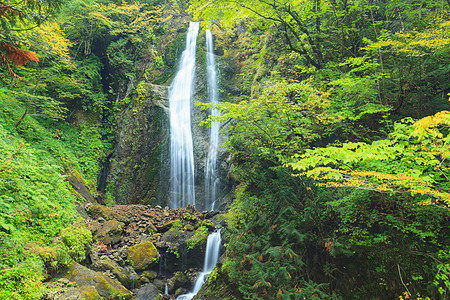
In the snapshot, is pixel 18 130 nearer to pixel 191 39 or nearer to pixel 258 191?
pixel 258 191

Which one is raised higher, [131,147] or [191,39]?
[191,39]

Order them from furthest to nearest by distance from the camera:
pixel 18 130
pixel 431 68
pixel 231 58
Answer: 1. pixel 231 58
2. pixel 18 130
3. pixel 431 68

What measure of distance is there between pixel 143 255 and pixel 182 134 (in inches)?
323

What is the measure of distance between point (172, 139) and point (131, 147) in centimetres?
307

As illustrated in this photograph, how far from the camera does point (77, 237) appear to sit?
502cm

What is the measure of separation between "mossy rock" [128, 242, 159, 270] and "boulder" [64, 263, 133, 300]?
5.74ft

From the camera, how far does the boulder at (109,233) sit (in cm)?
690

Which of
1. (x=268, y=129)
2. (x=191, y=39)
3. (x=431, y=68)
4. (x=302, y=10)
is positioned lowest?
(x=268, y=129)

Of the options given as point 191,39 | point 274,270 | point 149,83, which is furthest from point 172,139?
point 274,270

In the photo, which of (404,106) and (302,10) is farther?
(302,10)

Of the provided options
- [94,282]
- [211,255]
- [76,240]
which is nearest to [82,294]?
[94,282]

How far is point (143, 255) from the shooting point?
6961 millimetres

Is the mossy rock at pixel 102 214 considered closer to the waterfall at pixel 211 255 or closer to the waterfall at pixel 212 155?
the waterfall at pixel 211 255

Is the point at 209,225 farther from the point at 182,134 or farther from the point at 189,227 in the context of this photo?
the point at 182,134
